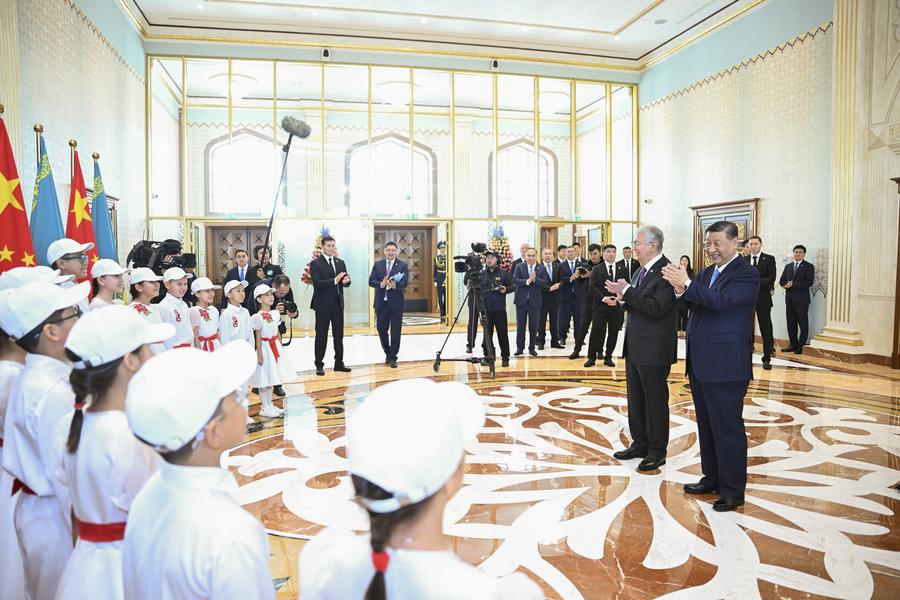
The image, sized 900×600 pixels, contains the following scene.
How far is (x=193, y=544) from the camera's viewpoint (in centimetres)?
114

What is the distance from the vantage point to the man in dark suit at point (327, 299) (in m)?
7.38

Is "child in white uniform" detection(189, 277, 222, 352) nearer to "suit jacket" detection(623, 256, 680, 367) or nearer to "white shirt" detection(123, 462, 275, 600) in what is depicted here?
"suit jacket" detection(623, 256, 680, 367)

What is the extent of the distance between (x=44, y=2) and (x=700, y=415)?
299 inches

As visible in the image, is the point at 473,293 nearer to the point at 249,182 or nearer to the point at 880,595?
the point at 880,595

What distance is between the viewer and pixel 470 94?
13.1 metres

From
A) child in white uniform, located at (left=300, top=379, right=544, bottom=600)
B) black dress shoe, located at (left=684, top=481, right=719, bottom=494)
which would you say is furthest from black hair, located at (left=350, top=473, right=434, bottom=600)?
black dress shoe, located at (left=684, top=481, right=719, bottom=494)

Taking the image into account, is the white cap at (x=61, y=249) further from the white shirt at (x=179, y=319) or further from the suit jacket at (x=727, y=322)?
the suit jacket at (x=727, y=322)

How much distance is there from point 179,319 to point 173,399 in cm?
407

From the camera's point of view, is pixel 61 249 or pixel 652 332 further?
pixel 61 249

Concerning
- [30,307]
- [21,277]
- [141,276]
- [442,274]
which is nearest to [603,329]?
[141,276]

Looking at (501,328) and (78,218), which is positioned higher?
(78,218)

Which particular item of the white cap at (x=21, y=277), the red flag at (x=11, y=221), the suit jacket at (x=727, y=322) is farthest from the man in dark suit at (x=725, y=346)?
the red flag at (x=11, y=221)

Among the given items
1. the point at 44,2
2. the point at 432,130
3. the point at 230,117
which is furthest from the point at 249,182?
the point at 44,2

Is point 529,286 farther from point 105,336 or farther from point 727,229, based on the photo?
point 105,336
